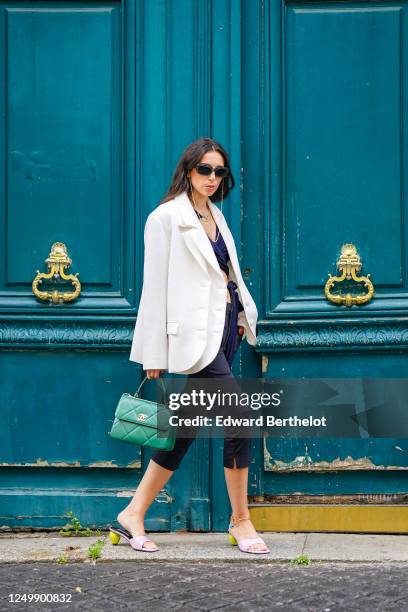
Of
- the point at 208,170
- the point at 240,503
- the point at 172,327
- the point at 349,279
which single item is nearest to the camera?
the point at 172,327

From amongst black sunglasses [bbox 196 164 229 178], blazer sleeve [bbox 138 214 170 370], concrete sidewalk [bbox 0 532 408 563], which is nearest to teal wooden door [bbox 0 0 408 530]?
concrete sidewalk [bbox 0 532 408 563]

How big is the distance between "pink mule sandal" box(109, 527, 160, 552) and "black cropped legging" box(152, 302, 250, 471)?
36cm

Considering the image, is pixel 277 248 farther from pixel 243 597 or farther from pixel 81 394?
pixel 243 597

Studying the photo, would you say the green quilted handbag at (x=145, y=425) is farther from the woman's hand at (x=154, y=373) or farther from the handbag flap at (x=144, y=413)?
the woman's hand at (x=154, y=373)

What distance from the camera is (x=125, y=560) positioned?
529 cm

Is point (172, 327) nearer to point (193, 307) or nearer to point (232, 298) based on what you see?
point (193, 307)

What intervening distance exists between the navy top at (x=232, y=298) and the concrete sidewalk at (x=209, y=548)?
887mm

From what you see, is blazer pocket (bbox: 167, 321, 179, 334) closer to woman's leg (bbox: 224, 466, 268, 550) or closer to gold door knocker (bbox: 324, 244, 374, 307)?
woman's leg (bbox: 224, 466, 268, 550)

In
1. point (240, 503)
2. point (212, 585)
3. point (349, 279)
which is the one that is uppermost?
point (349, 279)

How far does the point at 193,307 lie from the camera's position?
5215 millimetres

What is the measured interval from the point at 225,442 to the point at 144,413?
417 mm

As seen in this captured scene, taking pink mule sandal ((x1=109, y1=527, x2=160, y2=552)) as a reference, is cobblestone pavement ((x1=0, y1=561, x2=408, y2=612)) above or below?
below

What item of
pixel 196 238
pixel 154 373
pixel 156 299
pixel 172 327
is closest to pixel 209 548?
pixel 154 373

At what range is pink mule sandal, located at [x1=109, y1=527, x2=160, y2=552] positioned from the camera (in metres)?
5.41
